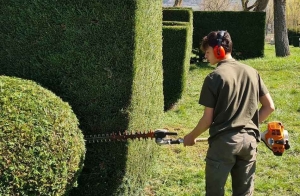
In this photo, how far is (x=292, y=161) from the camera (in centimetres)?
577

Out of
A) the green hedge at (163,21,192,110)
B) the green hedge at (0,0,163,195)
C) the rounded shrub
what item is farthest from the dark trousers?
the green hedge at (163,21,192,110)

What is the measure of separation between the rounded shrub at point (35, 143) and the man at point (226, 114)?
1.00 metres

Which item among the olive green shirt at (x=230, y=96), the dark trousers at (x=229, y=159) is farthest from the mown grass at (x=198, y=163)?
the olive green shirt at (x=230, y=96)

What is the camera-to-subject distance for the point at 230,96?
309 centimetres

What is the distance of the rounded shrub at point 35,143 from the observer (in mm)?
2492

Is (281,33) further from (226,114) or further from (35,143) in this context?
(35,143)

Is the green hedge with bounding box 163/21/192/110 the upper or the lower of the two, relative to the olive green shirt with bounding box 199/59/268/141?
lower

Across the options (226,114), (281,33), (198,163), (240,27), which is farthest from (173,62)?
(281,33)

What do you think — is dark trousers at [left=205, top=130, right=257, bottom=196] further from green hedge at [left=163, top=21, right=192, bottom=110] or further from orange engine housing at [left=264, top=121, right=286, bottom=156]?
green hedge at [left=163, top=21, right=192, bottom=110]

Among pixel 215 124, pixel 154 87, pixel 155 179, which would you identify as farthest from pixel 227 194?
pixel 215 124

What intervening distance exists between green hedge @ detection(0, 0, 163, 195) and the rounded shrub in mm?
415

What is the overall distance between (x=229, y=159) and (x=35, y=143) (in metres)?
Answer: 1.48

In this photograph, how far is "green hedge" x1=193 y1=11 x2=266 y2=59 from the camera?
53.2ft

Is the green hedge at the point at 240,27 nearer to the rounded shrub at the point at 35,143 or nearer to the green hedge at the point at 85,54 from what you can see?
the green hedge at the point at 85,54
